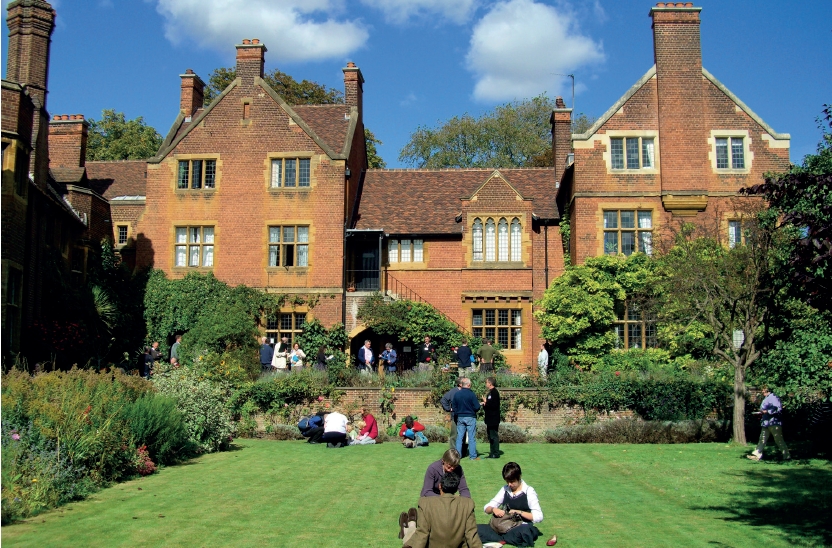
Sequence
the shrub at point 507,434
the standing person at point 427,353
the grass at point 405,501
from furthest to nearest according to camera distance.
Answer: the standing person at point 427,353, the shrub at point 507,434, the grass at point 405,501

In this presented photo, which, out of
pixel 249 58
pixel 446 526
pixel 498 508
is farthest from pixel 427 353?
pixel 446 526

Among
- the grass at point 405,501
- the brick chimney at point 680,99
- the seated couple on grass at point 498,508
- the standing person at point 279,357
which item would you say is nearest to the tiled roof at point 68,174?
the standing person at point 279,357

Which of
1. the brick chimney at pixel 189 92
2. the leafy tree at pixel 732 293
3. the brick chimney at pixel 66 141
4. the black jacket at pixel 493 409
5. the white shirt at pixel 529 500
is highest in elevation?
the brick chimney at pixel 189 92

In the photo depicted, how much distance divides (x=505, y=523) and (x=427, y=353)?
18842 millimetres

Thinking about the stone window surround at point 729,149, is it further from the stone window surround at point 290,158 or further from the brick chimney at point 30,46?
the brick chimney at point 30,46

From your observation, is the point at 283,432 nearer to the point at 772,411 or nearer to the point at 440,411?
the point at 440,411

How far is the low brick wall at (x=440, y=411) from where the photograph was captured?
933 inches

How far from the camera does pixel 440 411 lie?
2416cm

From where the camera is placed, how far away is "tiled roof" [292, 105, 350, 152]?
34.7m

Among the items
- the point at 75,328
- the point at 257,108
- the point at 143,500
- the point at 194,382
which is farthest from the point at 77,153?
the point at 143,500

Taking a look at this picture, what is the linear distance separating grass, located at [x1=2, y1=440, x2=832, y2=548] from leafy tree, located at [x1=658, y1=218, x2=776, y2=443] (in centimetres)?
269

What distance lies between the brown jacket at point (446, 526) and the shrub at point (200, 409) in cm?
1095

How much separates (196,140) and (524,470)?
2257 centimetres

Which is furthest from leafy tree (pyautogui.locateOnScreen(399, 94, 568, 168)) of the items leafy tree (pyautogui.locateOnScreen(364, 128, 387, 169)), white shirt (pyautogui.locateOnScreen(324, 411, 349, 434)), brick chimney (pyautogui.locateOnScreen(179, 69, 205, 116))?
white shirt (pyautogui.locateOnScreen(324, 411, 349, 434))
